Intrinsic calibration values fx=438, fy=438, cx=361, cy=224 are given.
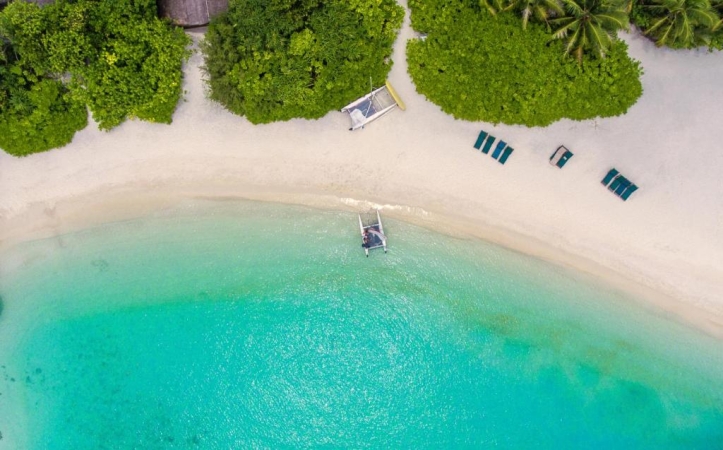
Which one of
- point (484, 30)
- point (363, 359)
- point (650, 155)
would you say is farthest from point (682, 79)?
point (363, 359)

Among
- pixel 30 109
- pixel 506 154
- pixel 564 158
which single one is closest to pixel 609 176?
pixel 564 158

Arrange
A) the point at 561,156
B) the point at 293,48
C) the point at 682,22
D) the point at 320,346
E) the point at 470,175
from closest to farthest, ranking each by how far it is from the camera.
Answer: the point at 682,22 < the point at 293,48 < the point at 561,156 < the point at 470,175 < the point at 320,346

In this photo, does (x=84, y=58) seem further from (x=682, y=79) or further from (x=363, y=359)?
(x=682, y=79)

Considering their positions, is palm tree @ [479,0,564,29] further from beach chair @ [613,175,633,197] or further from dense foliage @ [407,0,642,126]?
beach chair @ [613,175,633,197]

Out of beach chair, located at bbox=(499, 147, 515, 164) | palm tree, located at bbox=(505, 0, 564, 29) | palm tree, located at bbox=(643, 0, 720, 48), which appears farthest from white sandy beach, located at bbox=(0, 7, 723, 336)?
palm tree, located at bbox=(505, 0, 564, 29)

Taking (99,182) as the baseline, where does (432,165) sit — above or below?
above

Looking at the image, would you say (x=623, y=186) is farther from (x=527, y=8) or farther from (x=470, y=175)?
(x=527, y=8)

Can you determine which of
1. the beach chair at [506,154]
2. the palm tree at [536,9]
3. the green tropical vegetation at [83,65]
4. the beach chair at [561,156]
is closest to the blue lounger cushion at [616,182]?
the beach chair at [561,156]
